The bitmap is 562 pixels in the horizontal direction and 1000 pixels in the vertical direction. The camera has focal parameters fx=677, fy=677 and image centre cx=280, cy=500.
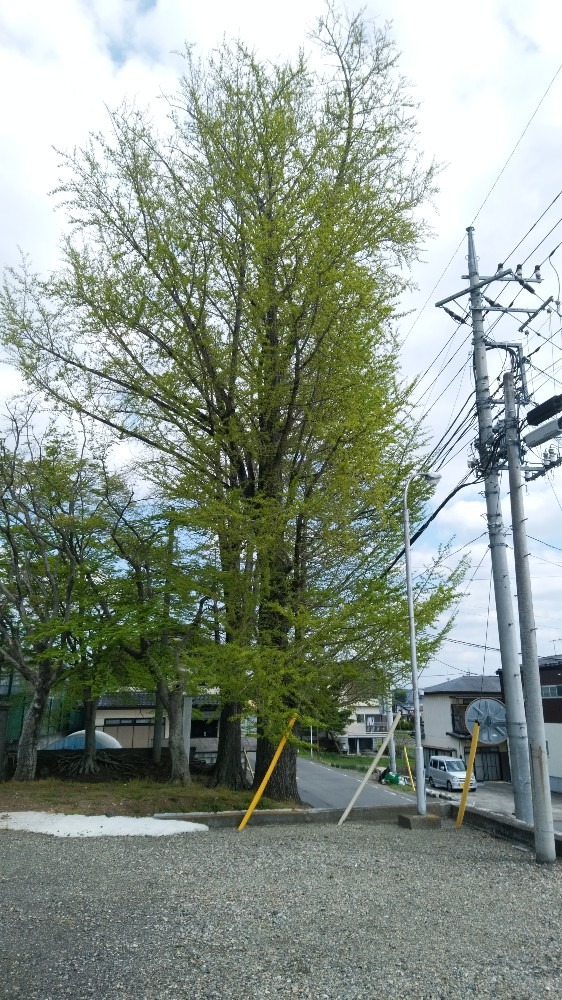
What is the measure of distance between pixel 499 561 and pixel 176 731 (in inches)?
349

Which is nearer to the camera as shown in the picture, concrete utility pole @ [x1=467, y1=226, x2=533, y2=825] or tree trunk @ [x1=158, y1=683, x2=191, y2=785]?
concrete utility pole @ [x1=467, y1=226, x2=533, y2=825]

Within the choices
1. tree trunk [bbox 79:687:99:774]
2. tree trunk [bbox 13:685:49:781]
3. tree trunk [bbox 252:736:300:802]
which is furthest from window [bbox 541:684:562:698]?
tree trunk [bbox 13:685:49:781]

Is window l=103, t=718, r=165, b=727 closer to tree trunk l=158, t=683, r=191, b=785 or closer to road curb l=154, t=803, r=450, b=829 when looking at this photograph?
tree trunk l=158, t=683, r=191, b=785

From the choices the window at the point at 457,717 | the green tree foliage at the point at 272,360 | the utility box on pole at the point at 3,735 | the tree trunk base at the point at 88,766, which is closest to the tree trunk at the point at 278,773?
the green tree foliage at the point at 272,360

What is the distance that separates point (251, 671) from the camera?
10.1 meters

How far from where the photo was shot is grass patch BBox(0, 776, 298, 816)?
39.7ft

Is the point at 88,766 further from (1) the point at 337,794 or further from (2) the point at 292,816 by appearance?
(2) the point at 292,816

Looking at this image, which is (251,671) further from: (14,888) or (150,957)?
(150,957)

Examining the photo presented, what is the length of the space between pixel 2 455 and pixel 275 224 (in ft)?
32.4

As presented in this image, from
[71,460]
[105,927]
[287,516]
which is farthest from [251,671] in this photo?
[71,460]

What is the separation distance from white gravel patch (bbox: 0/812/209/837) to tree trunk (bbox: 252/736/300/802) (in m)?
2.15

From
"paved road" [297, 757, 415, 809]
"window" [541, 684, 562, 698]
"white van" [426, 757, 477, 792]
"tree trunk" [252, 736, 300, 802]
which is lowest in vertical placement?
"white van" [426, 757, 477, 792]

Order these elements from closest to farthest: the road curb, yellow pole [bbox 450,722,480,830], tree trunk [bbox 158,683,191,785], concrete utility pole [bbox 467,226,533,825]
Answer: yellow pole [bbox 450,722,480,830]
the road curb
concrete utility pole [bbox 467,226,533,825]
tree trunk [bbox 158,683,191,785]

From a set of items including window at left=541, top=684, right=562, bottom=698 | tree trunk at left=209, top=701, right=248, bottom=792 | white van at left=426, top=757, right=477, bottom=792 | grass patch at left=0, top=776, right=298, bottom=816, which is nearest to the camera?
grass patch at left=0, top=776, right=298, bottom=816
